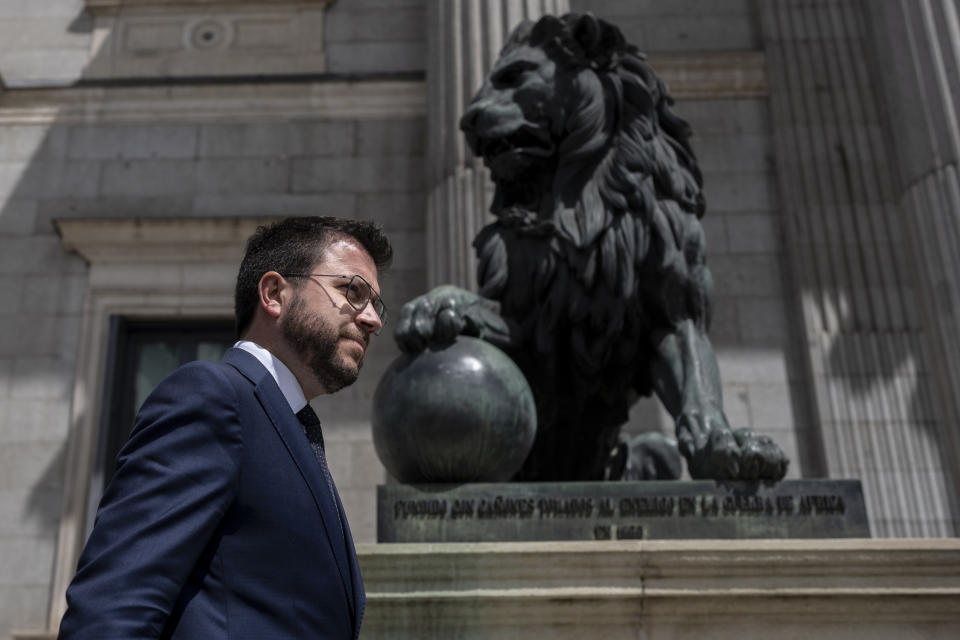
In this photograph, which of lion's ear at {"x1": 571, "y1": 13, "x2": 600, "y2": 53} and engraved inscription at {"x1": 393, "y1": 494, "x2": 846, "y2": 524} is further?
lion's ear at {"x1": 571, "y1": 13, "x2": 600, "y2": 53}

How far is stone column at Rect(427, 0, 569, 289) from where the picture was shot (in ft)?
27.5

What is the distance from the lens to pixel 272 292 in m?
1.84

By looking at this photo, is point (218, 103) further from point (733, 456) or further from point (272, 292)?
point (272, 292)

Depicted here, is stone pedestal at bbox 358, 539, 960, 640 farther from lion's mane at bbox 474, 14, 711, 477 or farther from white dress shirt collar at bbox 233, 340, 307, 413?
white dress shirt collar at bbox 233, 340, 307, 413

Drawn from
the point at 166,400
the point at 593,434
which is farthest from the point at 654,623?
the point at 166,400

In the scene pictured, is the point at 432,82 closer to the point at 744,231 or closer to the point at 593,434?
the point at 744,231

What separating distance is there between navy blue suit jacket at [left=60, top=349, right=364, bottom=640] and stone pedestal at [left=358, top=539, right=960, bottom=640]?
53.6 inches

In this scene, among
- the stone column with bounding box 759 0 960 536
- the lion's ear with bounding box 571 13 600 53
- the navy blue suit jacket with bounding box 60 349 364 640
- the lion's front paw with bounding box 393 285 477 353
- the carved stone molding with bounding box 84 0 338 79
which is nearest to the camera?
the navy blue suit jacket with bounding box 60 349 364 640

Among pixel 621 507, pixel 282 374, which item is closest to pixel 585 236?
pixel 621 507

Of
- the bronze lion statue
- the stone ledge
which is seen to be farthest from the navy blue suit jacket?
the stone ledge

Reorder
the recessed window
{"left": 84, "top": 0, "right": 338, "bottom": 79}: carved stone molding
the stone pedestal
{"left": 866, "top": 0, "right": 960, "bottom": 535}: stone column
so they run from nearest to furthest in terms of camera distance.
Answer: the stone pedestal
{"left": 866, "top": 0, "right": 960, "bottom": 535}: stone column
the recessed window
{"left": 84, "top": 0, "right": 338, "bottom": 79}: carved stone molding

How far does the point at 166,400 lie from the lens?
5.18ft

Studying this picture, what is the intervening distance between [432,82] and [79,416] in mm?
4554

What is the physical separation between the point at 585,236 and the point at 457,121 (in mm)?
4998
